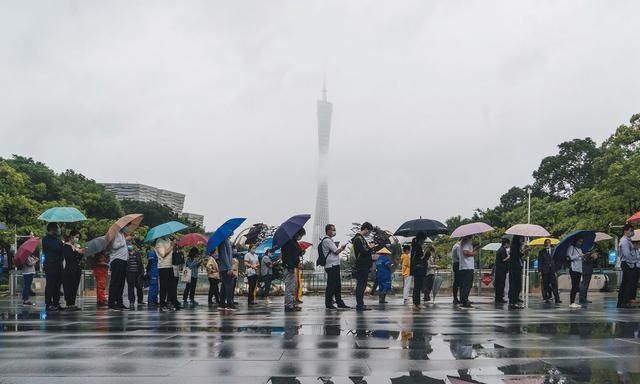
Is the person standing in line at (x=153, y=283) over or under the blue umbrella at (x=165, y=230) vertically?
under

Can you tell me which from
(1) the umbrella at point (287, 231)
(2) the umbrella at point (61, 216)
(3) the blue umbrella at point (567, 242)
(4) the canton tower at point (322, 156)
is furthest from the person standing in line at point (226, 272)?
(4) the canton tower at point (322, 156)

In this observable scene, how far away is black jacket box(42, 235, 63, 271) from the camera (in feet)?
47.6

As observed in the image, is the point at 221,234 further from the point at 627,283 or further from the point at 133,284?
the point at 627,283

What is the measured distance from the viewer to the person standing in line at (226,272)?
14.9 metres

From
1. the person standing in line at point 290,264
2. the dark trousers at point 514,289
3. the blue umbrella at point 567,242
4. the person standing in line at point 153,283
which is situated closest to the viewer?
the person standing in line at point 290,264

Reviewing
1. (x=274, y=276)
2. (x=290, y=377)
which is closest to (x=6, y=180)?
(x=274, y=276)

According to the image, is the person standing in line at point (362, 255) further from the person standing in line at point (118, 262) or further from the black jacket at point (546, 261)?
the black jacket at point (546, 261)

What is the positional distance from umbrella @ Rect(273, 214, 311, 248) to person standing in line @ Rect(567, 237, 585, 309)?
653cm

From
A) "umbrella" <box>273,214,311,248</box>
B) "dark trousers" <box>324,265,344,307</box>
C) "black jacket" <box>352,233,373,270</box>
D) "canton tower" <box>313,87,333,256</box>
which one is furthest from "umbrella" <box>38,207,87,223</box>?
"canton tower" <box>313,87,333,256</box>

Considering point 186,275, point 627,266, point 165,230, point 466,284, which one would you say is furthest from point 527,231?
point 186,275

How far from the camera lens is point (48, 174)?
226 feet

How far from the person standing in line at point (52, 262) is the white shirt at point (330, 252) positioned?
559 centimetres

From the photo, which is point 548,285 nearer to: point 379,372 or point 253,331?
point 253,331

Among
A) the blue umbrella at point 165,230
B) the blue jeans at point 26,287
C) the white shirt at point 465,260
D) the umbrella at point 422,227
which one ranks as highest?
the umbrella at point 422,227
